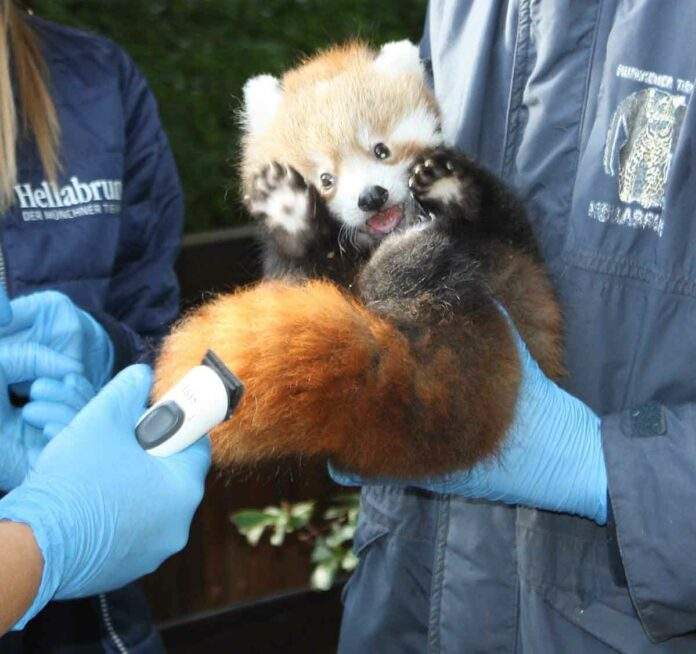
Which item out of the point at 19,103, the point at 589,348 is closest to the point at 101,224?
the point at 19,103

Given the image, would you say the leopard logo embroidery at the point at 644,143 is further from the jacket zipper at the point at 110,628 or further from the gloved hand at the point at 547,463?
the jacket zipper at the point at 110,628

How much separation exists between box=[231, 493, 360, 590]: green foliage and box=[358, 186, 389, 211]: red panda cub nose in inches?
58.4

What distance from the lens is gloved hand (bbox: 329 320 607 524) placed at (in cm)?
163

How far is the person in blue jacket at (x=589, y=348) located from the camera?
1510 millimetres

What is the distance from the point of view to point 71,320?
6.57ft

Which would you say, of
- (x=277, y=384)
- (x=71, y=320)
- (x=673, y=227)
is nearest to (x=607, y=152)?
(x=673, y=227)

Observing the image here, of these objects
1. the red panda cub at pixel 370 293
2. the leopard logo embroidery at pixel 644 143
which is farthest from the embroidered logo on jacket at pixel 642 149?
the red panda cub at pixel 370 293

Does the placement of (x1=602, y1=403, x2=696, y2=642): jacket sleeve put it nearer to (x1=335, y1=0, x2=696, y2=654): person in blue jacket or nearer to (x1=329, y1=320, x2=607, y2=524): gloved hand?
(x1=335, y1=0, x2=696, y2=654): person in blue jacket

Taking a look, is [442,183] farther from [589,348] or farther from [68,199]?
[68,199]

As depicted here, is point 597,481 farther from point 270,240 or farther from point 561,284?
point 270,240

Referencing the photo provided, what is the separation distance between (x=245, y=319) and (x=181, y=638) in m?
2.51

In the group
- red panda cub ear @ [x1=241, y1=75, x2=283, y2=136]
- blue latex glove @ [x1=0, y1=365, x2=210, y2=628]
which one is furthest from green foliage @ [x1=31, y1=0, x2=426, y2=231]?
blue latex glove @ [x1=0, y1=365, x2=210, y2=628]

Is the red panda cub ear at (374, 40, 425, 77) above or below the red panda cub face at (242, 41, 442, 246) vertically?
above

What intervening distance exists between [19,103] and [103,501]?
1148mm
